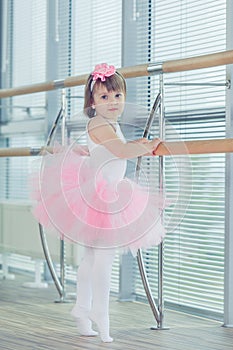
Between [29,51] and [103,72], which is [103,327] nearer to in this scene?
[103,72]

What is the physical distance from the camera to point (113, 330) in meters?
3.89

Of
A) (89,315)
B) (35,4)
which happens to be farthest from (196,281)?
(35,4)

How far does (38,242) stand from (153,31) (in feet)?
5.04

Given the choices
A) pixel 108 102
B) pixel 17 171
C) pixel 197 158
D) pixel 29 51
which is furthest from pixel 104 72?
pixel 17 171

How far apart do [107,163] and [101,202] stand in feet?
0.54

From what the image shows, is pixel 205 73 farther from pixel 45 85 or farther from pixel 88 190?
pixel 88 190

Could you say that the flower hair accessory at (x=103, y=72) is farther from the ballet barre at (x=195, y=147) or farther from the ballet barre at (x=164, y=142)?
the ballet barre at (x=195, y=147)

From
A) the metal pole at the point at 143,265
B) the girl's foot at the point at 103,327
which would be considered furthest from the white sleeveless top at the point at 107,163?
the girl's foot at the point at 103,327

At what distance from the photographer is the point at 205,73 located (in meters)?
4.41

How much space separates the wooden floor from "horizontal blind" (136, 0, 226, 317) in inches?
7.3

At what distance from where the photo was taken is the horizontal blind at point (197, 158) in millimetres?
4312

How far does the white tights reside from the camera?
357 cm

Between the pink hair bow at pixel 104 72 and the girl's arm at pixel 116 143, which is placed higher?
the pink hair bow at pixel 104 72

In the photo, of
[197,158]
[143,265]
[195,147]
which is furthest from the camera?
[197,158]
